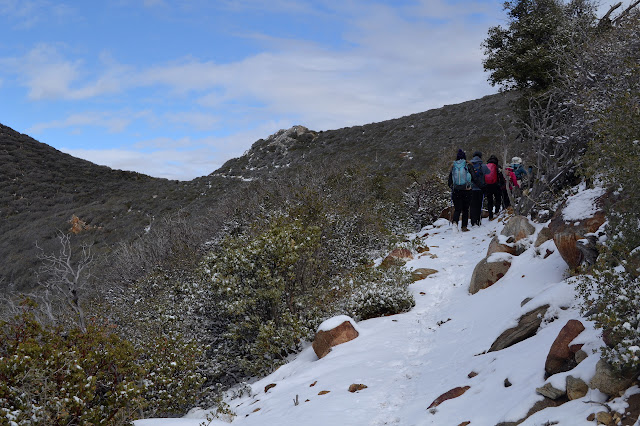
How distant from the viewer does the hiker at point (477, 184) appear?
39.4 feet

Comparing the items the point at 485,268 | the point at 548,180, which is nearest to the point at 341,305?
the point at 485,268

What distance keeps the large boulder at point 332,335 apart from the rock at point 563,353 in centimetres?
375

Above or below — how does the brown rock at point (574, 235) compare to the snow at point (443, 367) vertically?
above

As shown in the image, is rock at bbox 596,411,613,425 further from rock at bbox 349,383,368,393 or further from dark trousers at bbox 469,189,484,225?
dark trousers at bbox 469,189,484,225

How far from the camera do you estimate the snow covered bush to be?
8359mm

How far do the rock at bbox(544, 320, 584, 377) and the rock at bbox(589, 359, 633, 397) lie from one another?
43 cm

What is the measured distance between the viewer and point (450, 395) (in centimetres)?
452

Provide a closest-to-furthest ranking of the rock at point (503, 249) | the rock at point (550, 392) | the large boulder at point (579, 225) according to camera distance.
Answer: the rock at point (550, 392) < the large boulder at point (579, 225) < the rock at point (503, 249)

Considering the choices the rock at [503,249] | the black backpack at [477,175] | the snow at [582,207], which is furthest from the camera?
the black backpack at [477,175]

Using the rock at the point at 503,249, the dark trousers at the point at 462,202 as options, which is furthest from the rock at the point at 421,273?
the dark trousers at the point at 462,202

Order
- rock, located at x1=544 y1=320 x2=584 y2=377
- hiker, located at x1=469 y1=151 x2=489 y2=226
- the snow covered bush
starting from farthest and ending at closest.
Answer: hiker, located at x1=469 y1=151 x2=489 y2=226 → the snow covered bush → rock, located at x1=544 y1=320 x2=584 y2=377

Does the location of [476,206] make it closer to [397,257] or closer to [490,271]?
[397,257]

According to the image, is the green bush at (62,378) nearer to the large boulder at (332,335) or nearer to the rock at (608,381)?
the large boulder at (332,335)

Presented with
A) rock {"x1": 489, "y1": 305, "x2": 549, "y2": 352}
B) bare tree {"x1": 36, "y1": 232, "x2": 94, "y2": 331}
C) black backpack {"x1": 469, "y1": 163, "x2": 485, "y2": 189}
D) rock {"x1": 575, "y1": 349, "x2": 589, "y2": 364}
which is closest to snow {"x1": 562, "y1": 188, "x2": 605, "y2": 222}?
rock {"x1": 489, "y1": 305, "x2": 549, "y2": 352}
